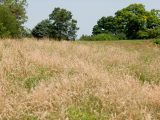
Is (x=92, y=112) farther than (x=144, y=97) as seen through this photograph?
No

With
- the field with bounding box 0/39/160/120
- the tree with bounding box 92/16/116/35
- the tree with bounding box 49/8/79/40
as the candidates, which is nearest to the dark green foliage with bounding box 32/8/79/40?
the tree with bounding box 49/8/79/40

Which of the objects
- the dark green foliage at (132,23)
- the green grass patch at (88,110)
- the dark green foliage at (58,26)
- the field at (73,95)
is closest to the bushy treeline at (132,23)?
the dark green foliage at (132,23)

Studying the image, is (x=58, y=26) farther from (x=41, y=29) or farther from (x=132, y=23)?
(x=132, y=23)

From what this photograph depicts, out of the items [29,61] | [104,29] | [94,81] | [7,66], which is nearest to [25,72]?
[7,66]

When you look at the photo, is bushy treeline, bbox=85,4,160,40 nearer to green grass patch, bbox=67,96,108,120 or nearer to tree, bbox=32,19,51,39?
tree, bbox=32,19,51,39

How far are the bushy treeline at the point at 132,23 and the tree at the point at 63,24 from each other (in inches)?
196

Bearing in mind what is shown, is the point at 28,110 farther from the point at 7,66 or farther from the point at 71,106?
the point at 7,66

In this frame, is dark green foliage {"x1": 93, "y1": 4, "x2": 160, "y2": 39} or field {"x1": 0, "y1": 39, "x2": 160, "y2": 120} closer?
field {"x1": 0, "y1": 39, "x2": 160, "y2": 120}

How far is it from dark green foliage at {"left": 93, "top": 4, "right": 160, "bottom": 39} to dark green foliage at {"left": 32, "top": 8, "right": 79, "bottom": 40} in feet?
20.2

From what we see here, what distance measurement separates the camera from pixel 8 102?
5.71m

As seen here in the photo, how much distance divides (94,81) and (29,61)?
2306 millimetres

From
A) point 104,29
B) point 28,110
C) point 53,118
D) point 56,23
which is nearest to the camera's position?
point 53,118

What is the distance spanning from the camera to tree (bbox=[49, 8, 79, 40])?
57959 millimetres

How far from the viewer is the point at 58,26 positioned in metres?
59.2
